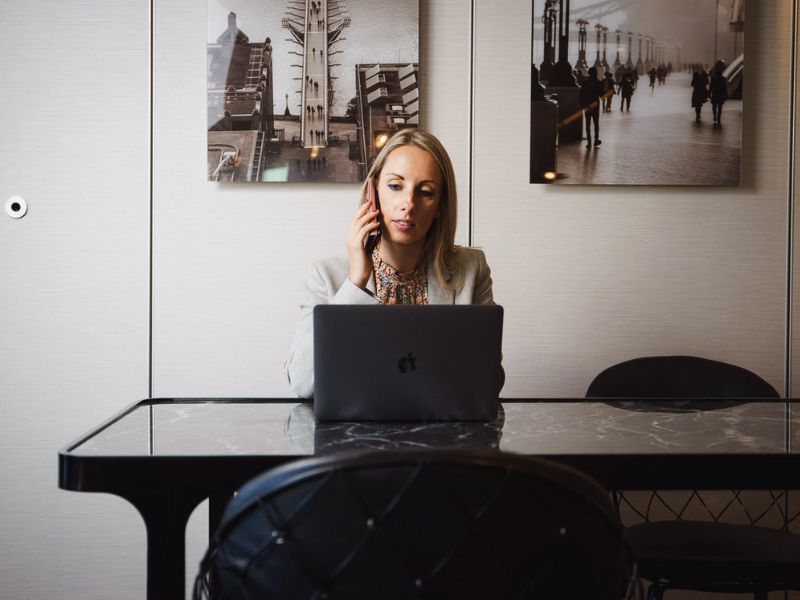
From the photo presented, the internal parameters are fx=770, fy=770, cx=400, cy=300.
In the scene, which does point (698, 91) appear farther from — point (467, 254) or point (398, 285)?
point (398, 285)

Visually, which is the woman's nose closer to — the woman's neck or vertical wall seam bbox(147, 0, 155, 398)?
the woman's neck

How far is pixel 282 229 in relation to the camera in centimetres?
278

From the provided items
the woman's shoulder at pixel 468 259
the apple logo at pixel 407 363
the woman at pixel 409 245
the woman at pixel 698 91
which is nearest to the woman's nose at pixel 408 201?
the woman at pixel 409 245

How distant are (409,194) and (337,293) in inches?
15.3

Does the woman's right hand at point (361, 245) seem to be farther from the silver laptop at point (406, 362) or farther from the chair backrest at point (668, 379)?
the chair backrest at point (668, 379)

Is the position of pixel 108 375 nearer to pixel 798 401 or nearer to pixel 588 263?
pixel 588 263

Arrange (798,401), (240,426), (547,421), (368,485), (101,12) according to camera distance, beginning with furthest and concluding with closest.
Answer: (101,12) → (798,401) → (547,421) → (240,426) → (368,485)

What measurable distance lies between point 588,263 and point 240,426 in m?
1.73

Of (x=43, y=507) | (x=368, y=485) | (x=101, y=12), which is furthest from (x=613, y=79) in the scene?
(x=43, y=507)

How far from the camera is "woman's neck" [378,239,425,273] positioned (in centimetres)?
218

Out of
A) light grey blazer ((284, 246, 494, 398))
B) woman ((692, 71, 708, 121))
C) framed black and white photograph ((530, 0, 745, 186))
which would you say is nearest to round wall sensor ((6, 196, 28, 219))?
light grey blazer ((284, 246, 494, 398))

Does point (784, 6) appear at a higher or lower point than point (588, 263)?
higher

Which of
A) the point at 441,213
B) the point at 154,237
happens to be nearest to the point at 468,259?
the point at 441,213

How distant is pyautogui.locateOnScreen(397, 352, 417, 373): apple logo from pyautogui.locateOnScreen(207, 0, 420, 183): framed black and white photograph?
4.76 ft
